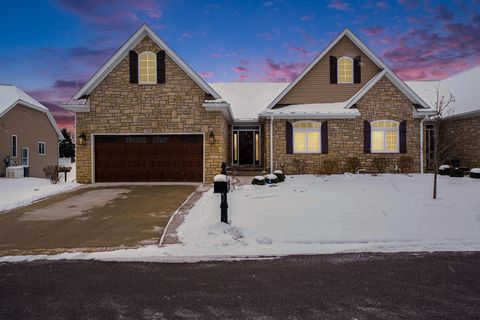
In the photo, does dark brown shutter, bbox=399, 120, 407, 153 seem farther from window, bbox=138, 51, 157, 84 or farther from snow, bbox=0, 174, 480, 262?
window, bbox=138, 51, 157, 84

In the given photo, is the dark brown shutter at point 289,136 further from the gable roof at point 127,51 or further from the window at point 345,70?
the gable roof at point 127,51

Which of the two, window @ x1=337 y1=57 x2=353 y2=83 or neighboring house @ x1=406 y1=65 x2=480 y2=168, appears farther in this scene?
window @ x1=337 y1=57 x2=353 y2=83

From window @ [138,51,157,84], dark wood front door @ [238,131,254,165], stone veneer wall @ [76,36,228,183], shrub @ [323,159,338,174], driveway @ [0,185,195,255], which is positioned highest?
window @ [138,51,157,84]

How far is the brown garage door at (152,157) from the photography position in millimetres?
15461

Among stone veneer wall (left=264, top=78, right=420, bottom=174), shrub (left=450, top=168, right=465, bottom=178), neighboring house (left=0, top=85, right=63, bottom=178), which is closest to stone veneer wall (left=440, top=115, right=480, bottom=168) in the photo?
shrub (left=450, top=168, right=465, bottom=178)

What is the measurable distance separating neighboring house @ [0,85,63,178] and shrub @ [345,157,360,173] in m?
21.9

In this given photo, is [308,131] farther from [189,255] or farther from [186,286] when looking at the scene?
[186,286]

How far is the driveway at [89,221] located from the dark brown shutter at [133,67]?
18.0 feet

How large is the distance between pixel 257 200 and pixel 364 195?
3.63 m

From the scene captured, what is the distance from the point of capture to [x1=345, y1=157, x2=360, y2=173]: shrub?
661 inches

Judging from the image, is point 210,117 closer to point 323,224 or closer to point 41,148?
point 323,224

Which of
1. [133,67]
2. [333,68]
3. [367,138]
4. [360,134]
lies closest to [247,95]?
[333,68]

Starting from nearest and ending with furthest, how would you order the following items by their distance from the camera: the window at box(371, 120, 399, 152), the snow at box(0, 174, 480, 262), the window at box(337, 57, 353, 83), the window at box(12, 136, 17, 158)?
the snow at box(0, 174, 480, 262) → the window at box(371, 120, 399, 152) → the window at box(337, 57, 353, 83) → the window at box(12, 136, 17, 158)

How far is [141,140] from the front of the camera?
15.5 m
